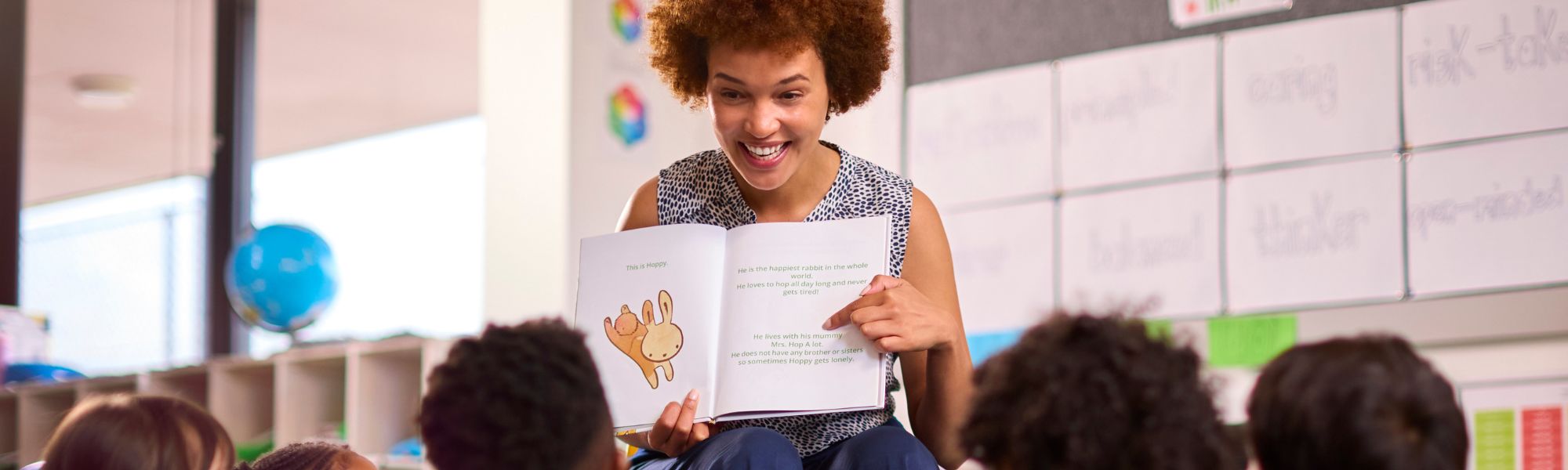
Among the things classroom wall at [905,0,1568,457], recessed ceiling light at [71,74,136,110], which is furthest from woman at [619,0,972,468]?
recessed ceiling light at [71,74,136,110]

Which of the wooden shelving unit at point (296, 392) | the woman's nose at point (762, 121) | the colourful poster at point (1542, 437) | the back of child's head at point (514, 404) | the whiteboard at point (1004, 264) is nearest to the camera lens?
the back of child's head at point (514, 404)

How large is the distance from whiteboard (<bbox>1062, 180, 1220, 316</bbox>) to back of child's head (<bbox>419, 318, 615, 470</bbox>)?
5.40 ft

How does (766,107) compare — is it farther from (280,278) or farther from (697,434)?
(280,278)

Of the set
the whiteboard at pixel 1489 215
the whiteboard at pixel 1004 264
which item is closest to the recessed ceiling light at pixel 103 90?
the whiteboard at pixel 1004 264

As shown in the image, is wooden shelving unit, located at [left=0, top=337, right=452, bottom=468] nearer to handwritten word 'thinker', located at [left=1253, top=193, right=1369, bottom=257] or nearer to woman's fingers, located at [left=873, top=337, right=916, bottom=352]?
handwritten word 'thinker', located at [left=1253, top=193, right=1369, bottom=257]

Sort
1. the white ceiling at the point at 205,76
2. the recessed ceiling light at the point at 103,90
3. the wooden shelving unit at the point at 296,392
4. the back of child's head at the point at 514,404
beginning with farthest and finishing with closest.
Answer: the recessed ceiling light at the point at 103,90, the white ceiling at the point at 205,76, the wooden shelving unit at the point at 296,392, the back of child's head at the point at 514,404

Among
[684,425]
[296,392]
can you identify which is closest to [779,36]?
[684,425]

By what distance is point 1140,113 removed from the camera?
2.75 meters

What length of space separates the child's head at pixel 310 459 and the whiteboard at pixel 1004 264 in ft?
4.72

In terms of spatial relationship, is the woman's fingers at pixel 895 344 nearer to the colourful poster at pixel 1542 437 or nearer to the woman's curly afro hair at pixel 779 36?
the woman's curly afro hair at pixel 779 36

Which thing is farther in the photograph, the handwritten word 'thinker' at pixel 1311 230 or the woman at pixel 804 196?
the handwritten word 'thinker' at pixel 1311 230

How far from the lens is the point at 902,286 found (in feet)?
5.10

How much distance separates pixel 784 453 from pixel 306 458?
65cm

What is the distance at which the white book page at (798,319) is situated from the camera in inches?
60.7
